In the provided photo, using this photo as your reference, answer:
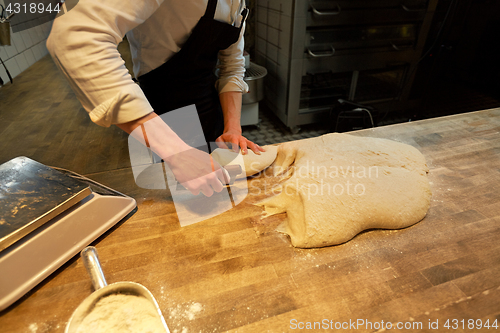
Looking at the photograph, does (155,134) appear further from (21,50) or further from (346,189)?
(21,50)

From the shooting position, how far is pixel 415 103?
8.55 ft

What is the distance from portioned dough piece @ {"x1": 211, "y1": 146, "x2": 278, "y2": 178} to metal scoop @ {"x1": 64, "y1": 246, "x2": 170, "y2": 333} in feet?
1.61

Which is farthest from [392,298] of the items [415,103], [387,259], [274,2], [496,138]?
[415,103]

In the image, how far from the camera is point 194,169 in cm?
70

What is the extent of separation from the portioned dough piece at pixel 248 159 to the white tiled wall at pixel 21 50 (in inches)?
36.0

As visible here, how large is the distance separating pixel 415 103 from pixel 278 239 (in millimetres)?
2547

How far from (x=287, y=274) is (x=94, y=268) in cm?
48

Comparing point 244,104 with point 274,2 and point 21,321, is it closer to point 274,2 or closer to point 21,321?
point 274,2

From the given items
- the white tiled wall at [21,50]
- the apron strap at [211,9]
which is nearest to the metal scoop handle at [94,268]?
the apron strap at [211,9]

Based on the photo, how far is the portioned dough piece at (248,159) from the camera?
38.4 inches
